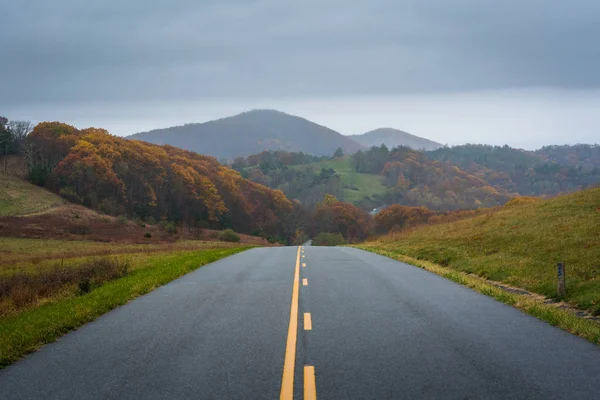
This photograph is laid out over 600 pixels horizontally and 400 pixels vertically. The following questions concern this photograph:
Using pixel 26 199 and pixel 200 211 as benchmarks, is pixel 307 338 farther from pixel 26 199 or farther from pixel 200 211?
pixel 200 211

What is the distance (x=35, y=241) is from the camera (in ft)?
183

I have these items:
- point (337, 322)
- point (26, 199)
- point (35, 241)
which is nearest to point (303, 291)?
point (337, 322)

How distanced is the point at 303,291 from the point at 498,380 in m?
8.15

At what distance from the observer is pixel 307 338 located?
28.6 ft

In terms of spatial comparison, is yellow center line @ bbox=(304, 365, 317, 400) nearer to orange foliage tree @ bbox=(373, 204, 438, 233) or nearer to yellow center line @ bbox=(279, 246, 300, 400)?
yellow center line @ bbox=(279, 246, 300, 400)

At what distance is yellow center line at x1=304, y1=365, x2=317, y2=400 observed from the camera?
5908mm

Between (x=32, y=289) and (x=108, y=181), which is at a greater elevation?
(x=108, y=181)

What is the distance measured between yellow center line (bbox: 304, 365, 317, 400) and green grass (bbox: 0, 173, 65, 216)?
76.7 m

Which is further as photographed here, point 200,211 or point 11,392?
point 200,211

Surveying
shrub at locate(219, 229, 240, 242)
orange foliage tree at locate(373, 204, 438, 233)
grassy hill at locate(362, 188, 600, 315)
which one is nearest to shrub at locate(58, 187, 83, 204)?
shrub at locate(219, 229, 240, 242)

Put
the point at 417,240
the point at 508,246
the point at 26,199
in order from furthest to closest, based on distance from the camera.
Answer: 1. the point at 26,199
2. the point at 417,240
3. the point at 508,246

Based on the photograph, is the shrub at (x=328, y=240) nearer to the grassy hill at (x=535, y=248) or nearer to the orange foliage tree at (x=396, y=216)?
the orange foliage tree at (x=396, y=216)

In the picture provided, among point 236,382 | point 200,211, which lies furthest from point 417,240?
point 200,211

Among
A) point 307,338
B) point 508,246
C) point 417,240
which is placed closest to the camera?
point 307,338
